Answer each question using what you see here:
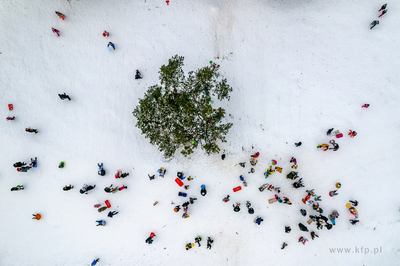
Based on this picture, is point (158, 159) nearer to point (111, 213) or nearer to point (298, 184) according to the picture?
point (111, 213)

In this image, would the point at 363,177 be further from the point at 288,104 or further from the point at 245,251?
the point at 245,251

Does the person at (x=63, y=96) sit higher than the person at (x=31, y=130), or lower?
higher

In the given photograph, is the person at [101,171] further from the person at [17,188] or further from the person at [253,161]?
the person at [253,161]

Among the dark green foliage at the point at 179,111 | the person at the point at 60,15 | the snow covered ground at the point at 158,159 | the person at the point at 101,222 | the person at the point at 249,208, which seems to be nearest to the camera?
the dark green foliage at the point at 179,111

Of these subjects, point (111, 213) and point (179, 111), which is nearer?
point (179, 111)

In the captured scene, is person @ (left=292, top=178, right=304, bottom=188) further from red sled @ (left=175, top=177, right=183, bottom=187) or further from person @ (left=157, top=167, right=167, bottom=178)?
person @ (left=157, top=167, right=167, bottom=178)

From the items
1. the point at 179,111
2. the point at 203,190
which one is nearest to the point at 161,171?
the point at 203,190

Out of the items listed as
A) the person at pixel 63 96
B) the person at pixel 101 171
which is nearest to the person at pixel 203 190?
the person at pixel 101 171

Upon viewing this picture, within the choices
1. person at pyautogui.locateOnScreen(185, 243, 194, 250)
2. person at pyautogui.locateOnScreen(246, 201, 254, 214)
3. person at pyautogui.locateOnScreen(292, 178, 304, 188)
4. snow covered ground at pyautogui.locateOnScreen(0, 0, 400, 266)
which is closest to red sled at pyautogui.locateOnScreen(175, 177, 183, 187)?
snow covered ground at pyautogui.locateOnScreen(0, 0, 400, 266)
